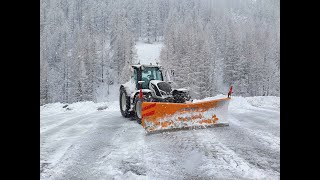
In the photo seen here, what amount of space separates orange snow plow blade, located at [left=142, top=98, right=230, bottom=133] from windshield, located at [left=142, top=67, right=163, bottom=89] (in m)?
2.78

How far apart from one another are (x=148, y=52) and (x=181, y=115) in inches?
2236

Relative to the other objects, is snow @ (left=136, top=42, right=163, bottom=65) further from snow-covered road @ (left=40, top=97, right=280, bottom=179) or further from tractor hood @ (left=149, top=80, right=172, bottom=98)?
snow-covered road @ (left=40, top=97, right=280, bottom=179)

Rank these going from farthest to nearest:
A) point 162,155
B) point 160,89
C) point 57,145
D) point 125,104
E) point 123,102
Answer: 1. point 123,102
2. point 125,104
3. point 160,89
4. point 57,145
5. point 162,155

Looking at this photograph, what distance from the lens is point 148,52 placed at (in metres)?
62.9

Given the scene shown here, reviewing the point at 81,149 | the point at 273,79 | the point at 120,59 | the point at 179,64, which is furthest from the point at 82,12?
the point at 81,149

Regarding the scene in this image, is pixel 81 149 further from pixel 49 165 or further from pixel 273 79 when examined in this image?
pixel 273 79

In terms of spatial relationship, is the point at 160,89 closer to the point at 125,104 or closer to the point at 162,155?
the point at 125,104

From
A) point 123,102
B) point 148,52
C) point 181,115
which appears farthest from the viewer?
→ point 148,52

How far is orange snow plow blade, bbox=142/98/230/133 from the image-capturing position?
6.78 meters

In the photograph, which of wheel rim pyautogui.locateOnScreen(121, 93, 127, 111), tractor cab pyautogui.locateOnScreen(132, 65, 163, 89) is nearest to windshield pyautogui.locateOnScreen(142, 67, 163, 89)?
tractor cab pyautogui.locateOnScreen(132, 65, 163, 89)

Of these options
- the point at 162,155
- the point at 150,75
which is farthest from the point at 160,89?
the point at 162,155

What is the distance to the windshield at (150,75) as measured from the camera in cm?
953
